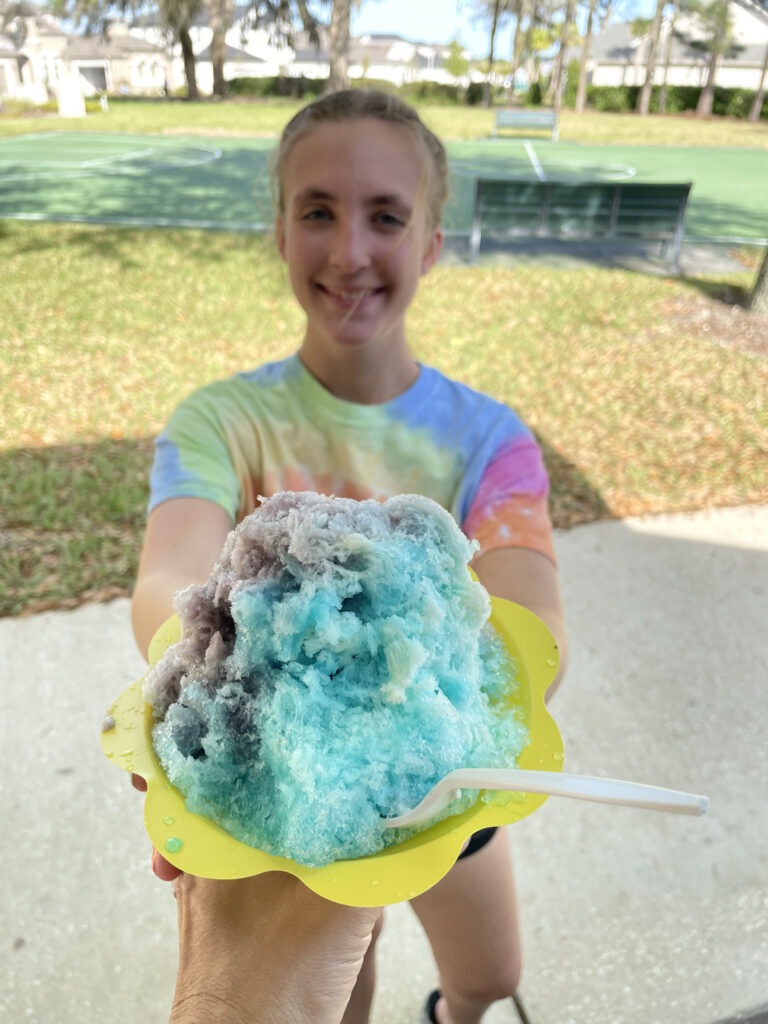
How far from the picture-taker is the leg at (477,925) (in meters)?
1.65

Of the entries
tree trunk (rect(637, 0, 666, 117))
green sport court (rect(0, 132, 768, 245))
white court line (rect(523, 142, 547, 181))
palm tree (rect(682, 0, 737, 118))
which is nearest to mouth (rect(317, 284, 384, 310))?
green sport court (rect(0, 132, 768, 245))

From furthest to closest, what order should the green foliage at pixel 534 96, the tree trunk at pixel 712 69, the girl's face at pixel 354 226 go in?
the green foliage at pixel 534 96 → the tree trunk at pixel 712 69 → the girl's face at pixel 354 226

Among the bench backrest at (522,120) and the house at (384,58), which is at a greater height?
the house at (384,58)

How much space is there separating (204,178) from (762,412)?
1312 centimetres

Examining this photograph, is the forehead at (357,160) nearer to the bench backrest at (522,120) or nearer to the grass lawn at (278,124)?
the grass lawn at (278,124)

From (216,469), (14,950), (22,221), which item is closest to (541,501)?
(216,469)

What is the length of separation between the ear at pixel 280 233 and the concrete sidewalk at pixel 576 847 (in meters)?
2.15

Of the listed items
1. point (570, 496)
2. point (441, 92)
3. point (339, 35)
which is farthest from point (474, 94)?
point (570, 496)

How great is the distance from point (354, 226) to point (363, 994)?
2044 mm

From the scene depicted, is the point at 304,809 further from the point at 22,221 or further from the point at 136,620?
the point at 22,221

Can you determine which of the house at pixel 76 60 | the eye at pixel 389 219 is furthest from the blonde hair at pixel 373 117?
the house at pixel 76 60

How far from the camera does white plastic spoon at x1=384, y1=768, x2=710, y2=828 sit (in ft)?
2.47

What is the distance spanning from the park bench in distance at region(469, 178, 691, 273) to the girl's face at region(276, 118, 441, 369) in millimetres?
8023

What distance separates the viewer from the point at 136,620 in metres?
1.52
